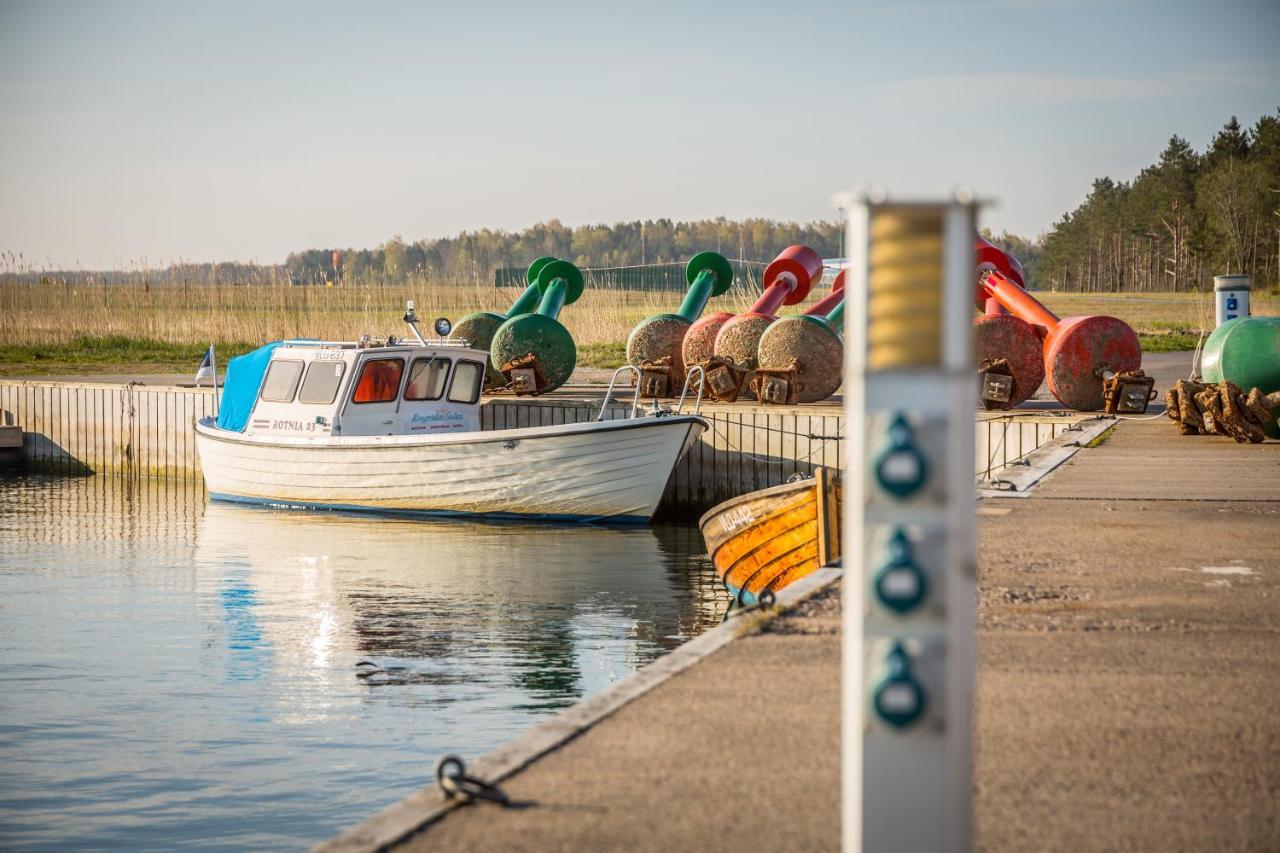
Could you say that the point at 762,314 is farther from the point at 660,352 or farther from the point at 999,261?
the point at 999,261

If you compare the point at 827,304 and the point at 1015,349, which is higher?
the point at 827,304

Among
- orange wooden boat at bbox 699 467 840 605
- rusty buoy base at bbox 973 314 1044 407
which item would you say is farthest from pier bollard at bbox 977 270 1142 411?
orange wooden boat at bbox 699 467 840 605

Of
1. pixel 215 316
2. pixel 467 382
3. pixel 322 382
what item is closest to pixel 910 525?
pixel 322 382

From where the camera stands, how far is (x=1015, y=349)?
21.6 metres

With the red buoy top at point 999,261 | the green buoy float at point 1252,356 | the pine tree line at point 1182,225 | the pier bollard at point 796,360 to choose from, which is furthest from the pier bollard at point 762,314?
the pine tree line at point 1182,225

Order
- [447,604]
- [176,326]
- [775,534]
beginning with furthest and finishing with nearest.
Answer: [176,326] < [447,604] < [775,534]

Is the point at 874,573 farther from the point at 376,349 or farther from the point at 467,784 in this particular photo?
the point at 376,349

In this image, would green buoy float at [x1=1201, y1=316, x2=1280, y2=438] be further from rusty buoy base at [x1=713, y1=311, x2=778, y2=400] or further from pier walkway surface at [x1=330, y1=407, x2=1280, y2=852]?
pier walkway surface at [x1=330, y1=407, x2=1280, y2=852]

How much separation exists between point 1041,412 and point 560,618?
935 centimetres

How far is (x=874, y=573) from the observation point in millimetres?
3291

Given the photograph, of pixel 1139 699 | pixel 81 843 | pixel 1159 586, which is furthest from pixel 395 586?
pixel 1139 699

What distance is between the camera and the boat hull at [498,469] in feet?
65.0

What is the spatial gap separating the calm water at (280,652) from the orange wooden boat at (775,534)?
38.6 inches

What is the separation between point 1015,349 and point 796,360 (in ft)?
9.89
